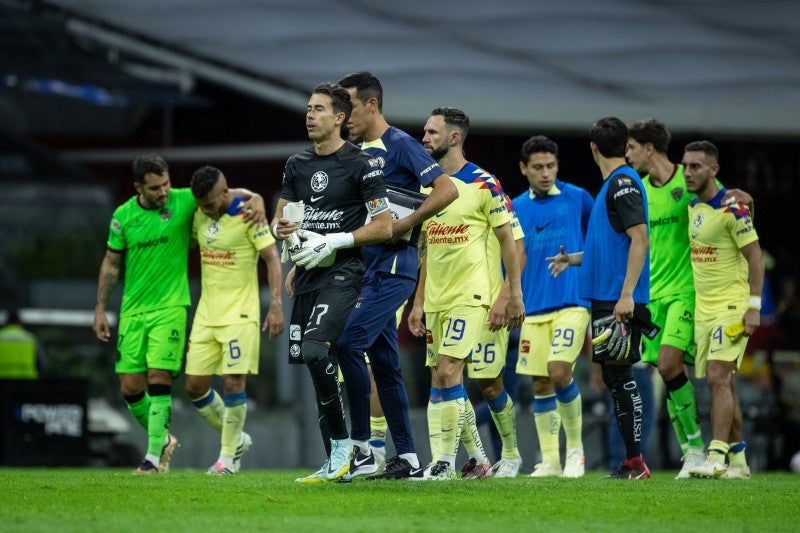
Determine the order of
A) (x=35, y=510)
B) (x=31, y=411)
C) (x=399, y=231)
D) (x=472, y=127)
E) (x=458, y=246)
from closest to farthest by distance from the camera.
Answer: (x=35, y=510), (x=399, y=231), (x=458, y=246), (x=31, y=411), (x=472, y=127)

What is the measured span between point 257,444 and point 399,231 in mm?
10326

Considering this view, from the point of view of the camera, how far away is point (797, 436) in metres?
18.7

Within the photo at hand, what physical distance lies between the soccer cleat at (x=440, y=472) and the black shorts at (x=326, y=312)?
1.31m

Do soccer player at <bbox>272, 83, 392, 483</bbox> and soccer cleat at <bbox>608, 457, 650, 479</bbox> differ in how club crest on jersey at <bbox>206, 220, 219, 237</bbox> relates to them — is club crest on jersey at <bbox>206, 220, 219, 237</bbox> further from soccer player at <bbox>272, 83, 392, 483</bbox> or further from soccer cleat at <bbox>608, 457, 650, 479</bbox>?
soccer cleat at <bbox>608, 457, 650, 479</bbox>

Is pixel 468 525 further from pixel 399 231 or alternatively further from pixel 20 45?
pixel 20 45

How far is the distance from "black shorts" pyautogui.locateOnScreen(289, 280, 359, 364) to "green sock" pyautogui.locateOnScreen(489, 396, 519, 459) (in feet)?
9.73

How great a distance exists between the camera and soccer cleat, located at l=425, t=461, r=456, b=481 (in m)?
9.79

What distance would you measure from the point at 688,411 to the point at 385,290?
333 cm

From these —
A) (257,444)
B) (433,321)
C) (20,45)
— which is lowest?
(257,444)

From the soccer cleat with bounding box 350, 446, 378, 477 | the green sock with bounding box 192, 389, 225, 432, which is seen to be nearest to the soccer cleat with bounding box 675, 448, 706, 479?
the soccer cleat with bounding box 350, 446, 378, 477

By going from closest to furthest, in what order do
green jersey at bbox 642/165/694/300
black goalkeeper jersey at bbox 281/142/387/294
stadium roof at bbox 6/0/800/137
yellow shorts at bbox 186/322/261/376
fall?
black goalkeeper jersey at bbox 281/142/387/294
green jersey at bbox 642/165/694/300
yellow shorts at bbox 186/322/261/376
stadium roof at bbox 6/0/800/137

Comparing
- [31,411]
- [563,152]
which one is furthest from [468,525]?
[563,152]

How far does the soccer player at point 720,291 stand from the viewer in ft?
36.3

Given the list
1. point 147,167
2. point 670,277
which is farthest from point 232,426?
point 670,277
